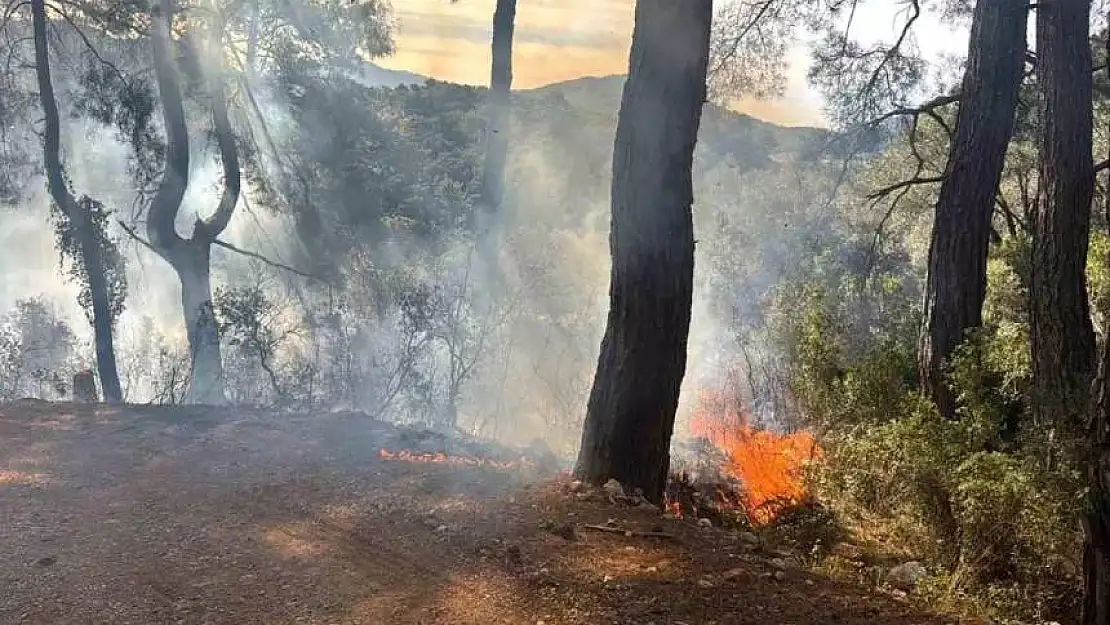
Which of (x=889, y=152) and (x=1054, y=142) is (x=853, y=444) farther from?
(x=889, y=152)

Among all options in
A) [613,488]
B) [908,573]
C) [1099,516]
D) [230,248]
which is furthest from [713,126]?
[1099,516]

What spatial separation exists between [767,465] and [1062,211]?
12.2 ft

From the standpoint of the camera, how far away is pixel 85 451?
253 inches

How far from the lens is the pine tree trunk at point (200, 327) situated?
1216 cm

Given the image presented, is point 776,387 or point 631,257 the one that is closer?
point 631,257

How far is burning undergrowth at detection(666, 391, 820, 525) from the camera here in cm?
772

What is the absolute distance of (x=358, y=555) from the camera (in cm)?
403

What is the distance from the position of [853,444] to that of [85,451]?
551 cm

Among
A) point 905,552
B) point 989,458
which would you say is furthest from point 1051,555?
point 905,552

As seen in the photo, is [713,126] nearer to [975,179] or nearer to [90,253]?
[90,253]

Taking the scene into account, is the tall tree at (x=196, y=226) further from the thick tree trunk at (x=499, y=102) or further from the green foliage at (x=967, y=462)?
the green foliage at (x=967, y=462)

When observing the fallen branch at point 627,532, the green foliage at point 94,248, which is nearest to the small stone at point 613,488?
the fallen branch at point 627,532

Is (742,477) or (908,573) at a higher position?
(742,477)

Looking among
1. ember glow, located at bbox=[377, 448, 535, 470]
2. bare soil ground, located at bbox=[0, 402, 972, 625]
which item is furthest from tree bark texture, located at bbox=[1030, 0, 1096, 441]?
ember glow, located at bbox=[377, 448, 535, 470]
